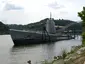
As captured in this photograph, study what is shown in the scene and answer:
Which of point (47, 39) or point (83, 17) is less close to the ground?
point (83, 17)

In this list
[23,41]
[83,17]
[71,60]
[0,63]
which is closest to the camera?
[71,60]

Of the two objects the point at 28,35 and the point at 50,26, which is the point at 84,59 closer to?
the point at 28,35

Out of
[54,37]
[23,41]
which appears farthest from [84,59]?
[54,37]

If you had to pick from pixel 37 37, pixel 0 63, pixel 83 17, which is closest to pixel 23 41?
pixel 37 37

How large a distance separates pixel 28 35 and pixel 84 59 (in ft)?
390

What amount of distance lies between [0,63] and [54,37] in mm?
102921

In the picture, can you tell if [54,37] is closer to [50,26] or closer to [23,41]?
[50,26]

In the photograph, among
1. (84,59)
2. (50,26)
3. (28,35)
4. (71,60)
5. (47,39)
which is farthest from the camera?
(50,26)

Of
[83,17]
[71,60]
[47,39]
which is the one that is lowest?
[47,39]

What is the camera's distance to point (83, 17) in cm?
1717

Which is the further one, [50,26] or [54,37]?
[50,26]

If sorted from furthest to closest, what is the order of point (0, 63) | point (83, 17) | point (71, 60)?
point (0, 63), point (83, 17), point (71, 60)

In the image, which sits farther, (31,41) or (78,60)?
(31,41)

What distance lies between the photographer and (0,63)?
44000mm
